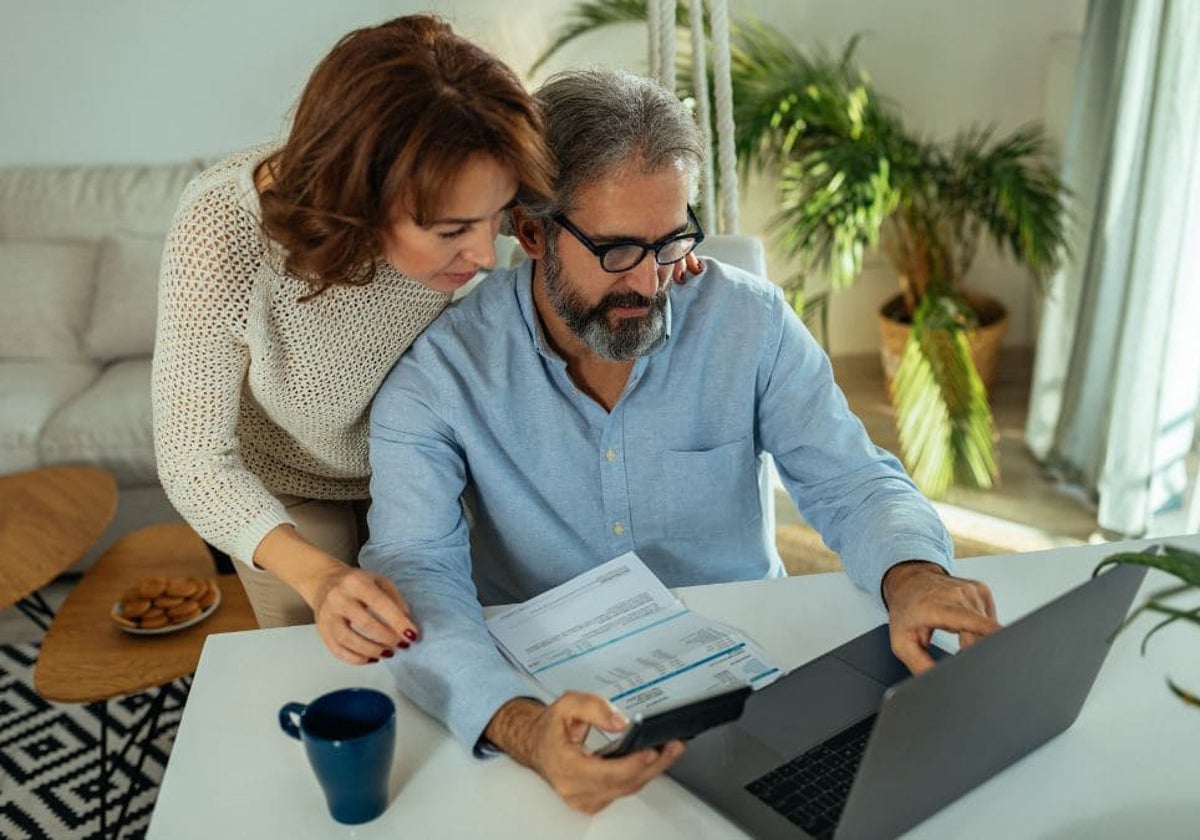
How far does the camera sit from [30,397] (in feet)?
10.6

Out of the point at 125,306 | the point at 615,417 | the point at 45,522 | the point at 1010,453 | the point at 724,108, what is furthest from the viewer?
the point at 1010,453

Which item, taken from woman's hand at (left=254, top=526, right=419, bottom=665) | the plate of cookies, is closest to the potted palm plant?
the plate of cookies

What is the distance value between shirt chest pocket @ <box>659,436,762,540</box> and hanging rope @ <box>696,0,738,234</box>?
1.99 feet

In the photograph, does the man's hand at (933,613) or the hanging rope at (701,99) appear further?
the hanging rope at (701,99)

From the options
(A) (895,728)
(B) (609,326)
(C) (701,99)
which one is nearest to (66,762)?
(B) (609,326)

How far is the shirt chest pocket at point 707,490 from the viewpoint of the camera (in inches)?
65.1

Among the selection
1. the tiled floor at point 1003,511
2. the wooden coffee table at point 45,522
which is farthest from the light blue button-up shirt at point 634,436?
the tiled floor at point 1003,511

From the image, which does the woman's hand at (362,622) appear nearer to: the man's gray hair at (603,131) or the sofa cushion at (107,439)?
the man's gray hair at (603,131)

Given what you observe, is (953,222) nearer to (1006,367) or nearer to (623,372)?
(1006,367)

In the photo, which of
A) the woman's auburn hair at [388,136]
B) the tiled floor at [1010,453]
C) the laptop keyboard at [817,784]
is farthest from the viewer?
the tiled floor at [1010,453]

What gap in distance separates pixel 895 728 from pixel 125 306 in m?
2.95

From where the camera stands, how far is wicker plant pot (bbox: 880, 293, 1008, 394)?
376cm

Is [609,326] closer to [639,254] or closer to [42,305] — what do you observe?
[639,254]

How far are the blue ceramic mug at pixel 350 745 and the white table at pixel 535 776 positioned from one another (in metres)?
0.03
